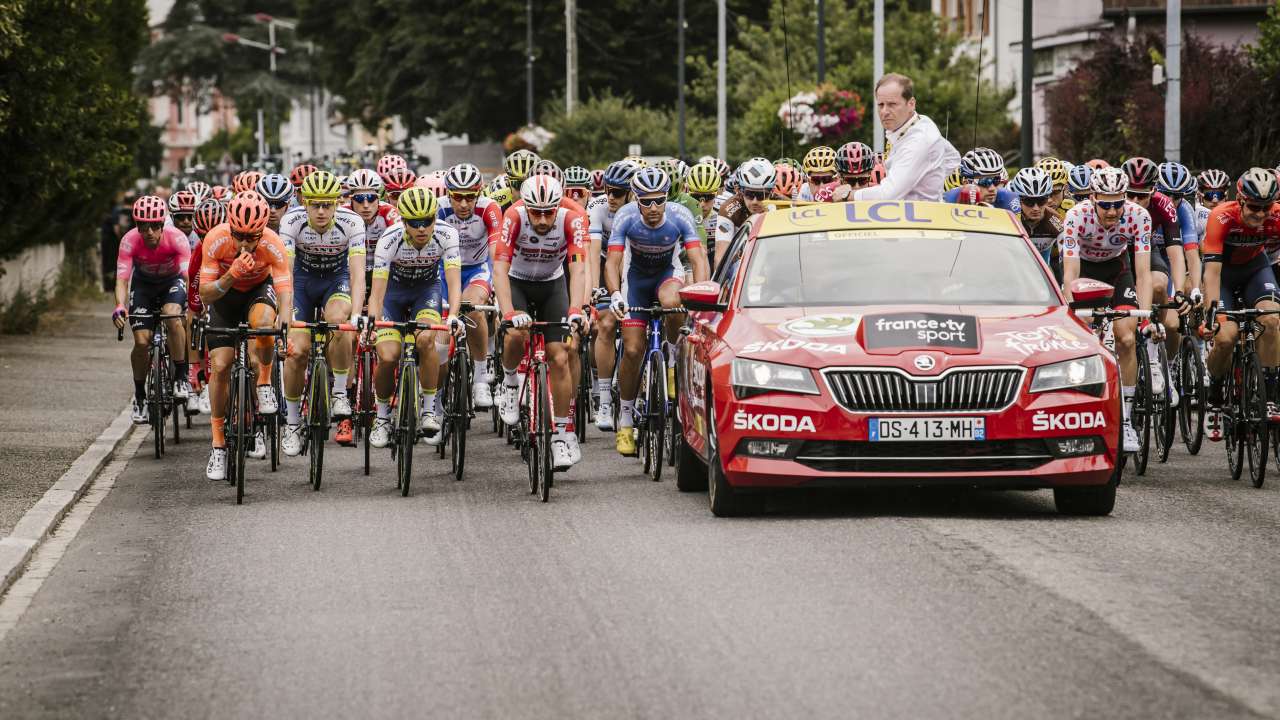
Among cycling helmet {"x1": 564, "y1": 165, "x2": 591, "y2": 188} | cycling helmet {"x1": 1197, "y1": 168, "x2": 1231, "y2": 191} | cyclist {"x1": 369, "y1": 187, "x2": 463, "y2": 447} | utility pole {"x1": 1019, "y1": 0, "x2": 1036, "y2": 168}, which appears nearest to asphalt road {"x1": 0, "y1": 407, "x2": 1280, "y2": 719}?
cyclist {"x1": 369, "y1": 187, "x2": 463, "y2": 447}

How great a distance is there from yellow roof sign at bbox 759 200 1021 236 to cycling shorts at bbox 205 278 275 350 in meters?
3.54

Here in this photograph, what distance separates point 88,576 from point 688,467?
147 inches

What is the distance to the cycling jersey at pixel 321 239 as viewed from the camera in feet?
48.2

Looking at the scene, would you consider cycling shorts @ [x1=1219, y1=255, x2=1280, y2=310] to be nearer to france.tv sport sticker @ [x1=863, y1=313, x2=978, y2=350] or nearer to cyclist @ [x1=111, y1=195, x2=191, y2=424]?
france.tv sport sticker @ [x1=863, y1=313, x2=978, y2=350]

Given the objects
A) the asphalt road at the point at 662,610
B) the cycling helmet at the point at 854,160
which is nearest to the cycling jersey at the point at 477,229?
the cycling helmet at the point at 854,160

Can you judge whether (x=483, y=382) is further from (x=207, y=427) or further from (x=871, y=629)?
(x=871, y=629)

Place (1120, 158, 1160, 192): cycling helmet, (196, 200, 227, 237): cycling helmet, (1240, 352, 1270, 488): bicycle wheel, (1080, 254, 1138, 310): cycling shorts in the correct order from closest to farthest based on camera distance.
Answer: (1240, 352, 1270, 488): bicycle wheel → (1080, 254, 1138, 310): cycling shorts → (1120, 158, 1160, 192): cycling helmet → (196, 200, 227, 237): cycling helmet

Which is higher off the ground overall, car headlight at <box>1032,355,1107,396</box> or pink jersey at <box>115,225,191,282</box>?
pink jersey at <box>115,225,191,282</box>

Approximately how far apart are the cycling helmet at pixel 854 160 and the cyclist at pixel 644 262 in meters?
3.08

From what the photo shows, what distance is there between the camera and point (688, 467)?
1262cm

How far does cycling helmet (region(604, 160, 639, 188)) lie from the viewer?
1505cm

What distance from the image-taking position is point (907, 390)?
34.3 feet

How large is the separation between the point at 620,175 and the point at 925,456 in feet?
17.0

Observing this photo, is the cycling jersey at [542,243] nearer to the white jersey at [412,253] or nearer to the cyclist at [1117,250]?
the white jersey at [412,253]
